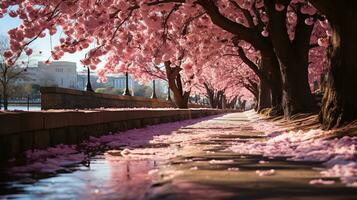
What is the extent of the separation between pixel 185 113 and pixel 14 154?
24349mm

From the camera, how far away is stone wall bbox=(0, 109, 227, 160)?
330 inches

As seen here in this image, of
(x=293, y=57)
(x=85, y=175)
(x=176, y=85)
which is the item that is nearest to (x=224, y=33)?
(x=293, y=57)

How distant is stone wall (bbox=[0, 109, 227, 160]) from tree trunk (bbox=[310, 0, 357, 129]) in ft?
18.7

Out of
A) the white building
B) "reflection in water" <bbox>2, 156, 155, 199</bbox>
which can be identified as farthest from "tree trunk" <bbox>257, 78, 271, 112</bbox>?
"reflection in water" <bbox>2, 156, 155, 199</bbox>

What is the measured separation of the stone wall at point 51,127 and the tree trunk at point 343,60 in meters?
5.71

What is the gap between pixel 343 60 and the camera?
10422 millimetres

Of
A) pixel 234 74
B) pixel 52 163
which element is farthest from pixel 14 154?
pixel 234 74

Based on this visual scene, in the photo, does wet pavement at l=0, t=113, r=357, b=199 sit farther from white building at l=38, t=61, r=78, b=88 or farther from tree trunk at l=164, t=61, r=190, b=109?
white building at l=38, t=61, r=78, b=88

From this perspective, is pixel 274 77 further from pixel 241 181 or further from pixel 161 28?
pixel 241 181

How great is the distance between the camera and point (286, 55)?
56.4ft

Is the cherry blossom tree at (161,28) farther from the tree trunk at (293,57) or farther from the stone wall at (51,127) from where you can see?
the stone wall at (51,127)

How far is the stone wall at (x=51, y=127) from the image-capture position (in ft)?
27.5

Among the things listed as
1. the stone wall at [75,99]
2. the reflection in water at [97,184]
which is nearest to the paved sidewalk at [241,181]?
the reflection in water at [97,184]

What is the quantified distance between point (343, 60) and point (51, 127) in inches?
240
